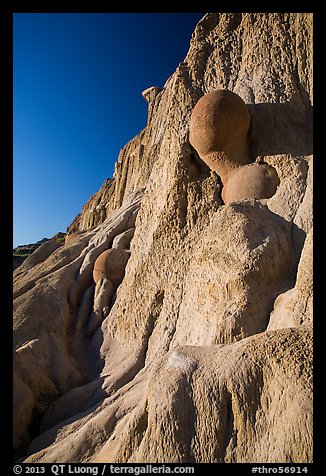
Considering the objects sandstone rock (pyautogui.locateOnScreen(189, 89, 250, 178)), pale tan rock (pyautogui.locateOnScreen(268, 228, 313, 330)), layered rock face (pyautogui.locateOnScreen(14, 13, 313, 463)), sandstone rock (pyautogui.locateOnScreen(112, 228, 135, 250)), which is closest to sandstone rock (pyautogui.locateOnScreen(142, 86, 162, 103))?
sandstone rock (pyautogui.locateOnScreen(112, 228, 135, 250))

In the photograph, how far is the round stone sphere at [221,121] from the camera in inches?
216

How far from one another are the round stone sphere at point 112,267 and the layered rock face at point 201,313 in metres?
0.05

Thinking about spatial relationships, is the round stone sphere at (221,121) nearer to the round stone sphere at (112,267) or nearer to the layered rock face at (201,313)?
the layered rock face at (201,313)

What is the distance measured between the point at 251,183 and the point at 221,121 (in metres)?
1.05

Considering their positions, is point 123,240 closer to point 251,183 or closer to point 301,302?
point 251,183

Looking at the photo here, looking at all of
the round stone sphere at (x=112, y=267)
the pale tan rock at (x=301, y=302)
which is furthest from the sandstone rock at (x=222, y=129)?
the round stone sphere at (x=112, y=267)

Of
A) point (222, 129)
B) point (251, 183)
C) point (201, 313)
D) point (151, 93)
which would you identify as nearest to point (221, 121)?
point (222, 129)

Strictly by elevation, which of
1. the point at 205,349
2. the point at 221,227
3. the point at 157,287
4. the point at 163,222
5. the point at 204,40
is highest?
the point at 204,40

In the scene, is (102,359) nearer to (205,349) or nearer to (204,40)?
(205,349)

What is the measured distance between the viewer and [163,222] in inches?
253

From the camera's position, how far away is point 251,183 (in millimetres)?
5270
